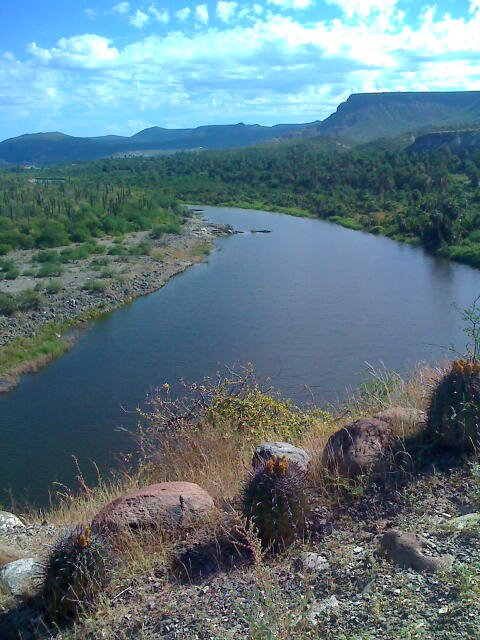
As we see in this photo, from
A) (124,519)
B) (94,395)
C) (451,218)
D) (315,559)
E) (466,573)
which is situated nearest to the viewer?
(466,573)

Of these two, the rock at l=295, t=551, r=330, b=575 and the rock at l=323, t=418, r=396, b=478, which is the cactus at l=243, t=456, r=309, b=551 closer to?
the rock at l=295, t=551, r=330, b=575

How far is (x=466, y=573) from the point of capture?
2576mm

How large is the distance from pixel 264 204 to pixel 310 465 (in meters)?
50.5

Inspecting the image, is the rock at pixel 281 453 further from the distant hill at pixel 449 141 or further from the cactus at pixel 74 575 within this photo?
the distant hill at pixel 449 141

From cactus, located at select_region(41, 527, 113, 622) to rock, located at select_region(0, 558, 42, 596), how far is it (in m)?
0.17

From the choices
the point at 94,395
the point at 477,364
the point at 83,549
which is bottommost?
the point at 94,395

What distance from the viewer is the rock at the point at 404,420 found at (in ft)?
13.2

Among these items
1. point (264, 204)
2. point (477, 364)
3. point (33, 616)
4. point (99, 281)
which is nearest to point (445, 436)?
point (477, 364)

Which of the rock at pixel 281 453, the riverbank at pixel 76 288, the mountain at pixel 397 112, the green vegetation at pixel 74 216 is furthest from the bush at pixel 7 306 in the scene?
the mountain at pixel 397 112

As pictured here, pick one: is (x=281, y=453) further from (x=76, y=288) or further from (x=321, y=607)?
(x=76, y=288)

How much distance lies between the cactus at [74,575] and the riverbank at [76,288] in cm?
1380

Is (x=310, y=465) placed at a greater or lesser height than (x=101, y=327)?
greater

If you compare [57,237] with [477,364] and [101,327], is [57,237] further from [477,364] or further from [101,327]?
[477,364]

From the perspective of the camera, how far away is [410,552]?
2.86m
